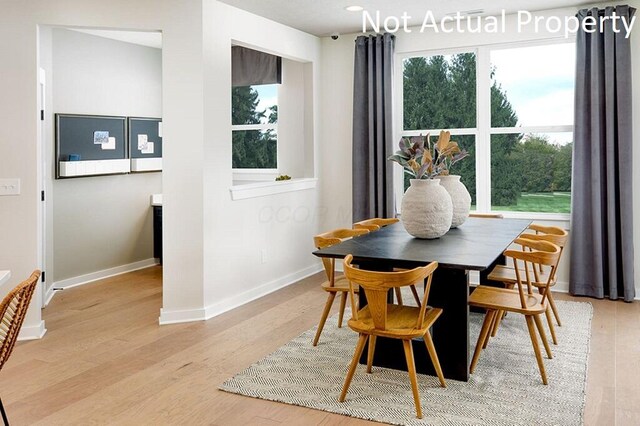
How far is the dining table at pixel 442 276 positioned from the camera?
2.97 meters

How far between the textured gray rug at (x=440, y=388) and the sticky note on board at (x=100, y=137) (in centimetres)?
344

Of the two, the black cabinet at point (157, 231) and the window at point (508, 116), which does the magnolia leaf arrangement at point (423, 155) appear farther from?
the black cabinet at point (157, 231)

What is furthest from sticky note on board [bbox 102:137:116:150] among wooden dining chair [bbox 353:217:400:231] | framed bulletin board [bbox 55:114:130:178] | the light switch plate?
wooden dining chair [bbox 353:217:400:231]

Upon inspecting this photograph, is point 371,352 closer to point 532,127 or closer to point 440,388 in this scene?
point 440,388

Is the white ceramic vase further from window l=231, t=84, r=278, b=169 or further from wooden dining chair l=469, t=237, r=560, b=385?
window l=231, t=84, r=278, b=169

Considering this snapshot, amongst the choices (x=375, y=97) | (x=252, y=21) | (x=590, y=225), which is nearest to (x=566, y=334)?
(x=590, y=225)

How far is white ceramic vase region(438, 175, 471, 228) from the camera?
13.3 ft

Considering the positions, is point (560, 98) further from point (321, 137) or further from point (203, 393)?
point (203, 393)

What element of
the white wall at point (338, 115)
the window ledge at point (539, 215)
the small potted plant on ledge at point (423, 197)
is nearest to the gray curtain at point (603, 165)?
the window ledge at point (539, 215)

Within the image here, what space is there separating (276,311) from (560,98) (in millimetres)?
3324

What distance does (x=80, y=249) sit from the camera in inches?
233

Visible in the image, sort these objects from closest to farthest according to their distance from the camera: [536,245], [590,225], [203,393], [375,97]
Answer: [203,393], [536,245], [590,225], [375,97]

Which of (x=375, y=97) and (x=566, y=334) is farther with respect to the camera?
(x=375, y=97)

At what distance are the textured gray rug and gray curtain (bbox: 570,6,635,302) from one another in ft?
4.42
